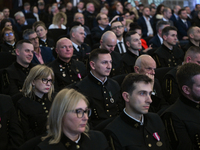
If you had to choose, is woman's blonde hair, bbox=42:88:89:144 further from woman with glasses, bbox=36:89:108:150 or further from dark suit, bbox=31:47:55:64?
dark suit, bbox=31:47:55:64

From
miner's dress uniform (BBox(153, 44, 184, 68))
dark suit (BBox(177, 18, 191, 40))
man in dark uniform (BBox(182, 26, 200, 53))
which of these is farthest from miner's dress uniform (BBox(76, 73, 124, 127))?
dark suit (BBox(177, 18, 191, 40))

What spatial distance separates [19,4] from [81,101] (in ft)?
37.5

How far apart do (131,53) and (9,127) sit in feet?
8.59

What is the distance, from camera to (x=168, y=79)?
362 cm

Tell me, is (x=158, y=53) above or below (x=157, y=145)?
above

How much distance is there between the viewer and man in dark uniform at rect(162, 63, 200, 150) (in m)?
2.47

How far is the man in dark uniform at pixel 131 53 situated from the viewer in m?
4.74

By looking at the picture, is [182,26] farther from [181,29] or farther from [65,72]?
[65,72]

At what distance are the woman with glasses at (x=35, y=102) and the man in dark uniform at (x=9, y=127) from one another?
103 mm

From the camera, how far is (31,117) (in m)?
2.85

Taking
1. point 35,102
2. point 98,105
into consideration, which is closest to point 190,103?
point 98,105

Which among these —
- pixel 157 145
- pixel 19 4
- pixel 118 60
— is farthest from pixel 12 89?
pixel 19 4

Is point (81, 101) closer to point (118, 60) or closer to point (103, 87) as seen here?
point (103, 87)

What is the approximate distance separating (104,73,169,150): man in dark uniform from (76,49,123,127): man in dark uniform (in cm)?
82
